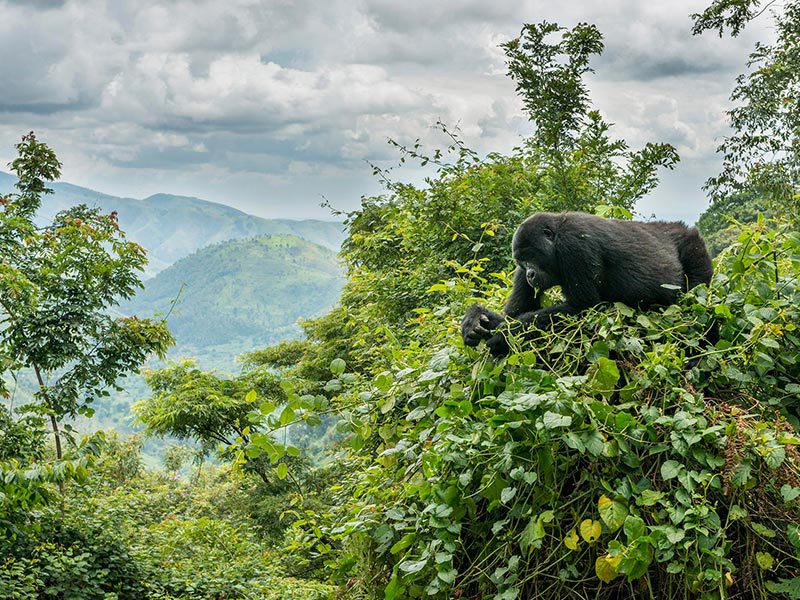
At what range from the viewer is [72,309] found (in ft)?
35.9

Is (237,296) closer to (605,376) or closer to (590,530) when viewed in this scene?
(605,376)

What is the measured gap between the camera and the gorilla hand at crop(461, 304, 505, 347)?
9.46 ft

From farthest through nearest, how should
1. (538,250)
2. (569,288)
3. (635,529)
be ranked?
(538,250) < (569,288) < (635,529)

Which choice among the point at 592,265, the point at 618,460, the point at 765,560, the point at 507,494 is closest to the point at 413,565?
the point at 507,494

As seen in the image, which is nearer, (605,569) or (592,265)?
(605,569)

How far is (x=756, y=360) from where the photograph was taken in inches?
102

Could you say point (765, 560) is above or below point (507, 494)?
below

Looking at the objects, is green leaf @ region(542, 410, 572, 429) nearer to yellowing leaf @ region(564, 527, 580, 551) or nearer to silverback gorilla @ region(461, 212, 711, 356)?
yellowing leaf @ region(564, 527, 580, 551)

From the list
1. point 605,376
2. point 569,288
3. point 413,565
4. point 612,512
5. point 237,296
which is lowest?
point 237,296

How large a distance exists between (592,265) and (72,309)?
31.1 ft

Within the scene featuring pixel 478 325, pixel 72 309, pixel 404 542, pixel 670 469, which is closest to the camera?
pixel 670 469

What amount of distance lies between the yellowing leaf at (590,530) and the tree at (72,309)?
9.12m

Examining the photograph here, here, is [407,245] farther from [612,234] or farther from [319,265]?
[319,265]

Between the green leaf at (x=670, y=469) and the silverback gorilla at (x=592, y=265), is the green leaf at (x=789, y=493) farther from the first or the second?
the silverback gorilla at (x=592, y=265)
